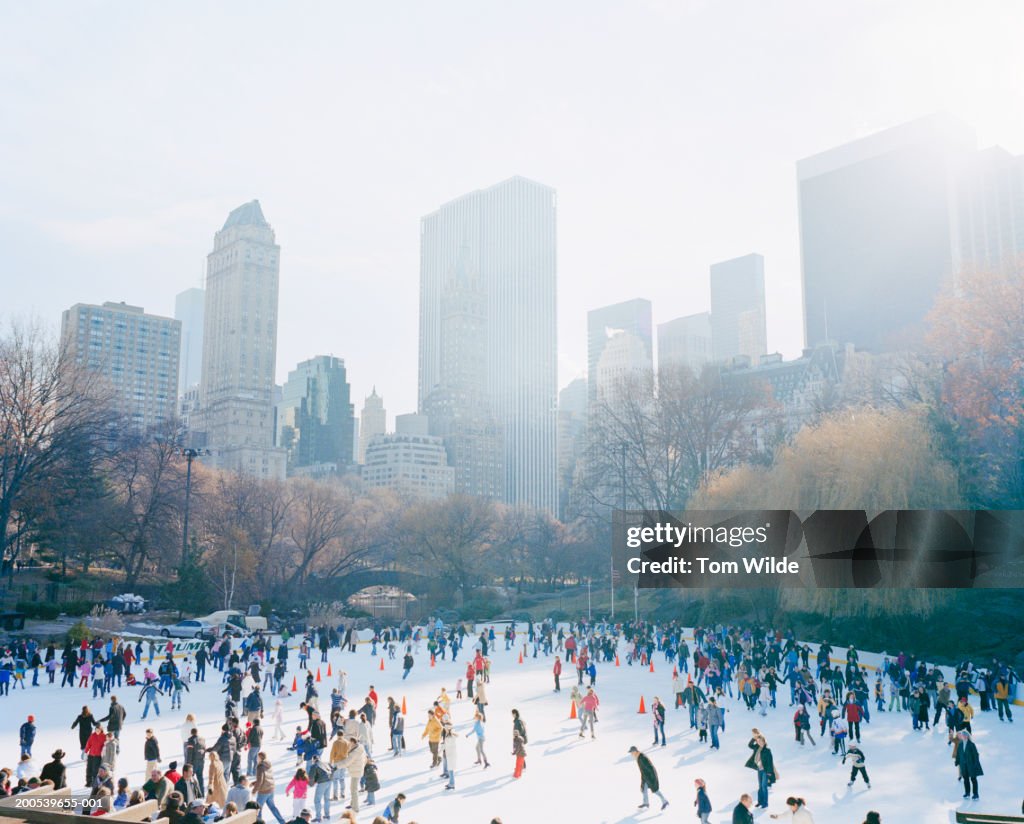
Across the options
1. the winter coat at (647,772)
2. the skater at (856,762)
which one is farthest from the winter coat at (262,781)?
the skater at (856,762)

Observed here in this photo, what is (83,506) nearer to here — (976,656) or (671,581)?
(671,581)

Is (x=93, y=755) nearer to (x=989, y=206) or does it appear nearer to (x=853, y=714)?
(x=853, y=714)

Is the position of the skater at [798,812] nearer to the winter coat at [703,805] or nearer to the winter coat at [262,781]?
the winter coat at [703,805]

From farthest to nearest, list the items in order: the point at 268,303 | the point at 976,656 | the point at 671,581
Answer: the point at 268,303 → the point at 671,581 → the point at 976,656

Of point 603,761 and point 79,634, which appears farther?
point 79,634

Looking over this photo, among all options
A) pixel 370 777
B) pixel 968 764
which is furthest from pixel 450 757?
pixel 968 764

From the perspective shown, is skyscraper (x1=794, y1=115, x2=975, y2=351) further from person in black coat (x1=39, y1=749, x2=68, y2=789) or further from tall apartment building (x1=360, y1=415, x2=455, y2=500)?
person in black coat (x1=39, y1=749, x2=68, y2=789)

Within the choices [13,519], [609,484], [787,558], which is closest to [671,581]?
[609,484]
